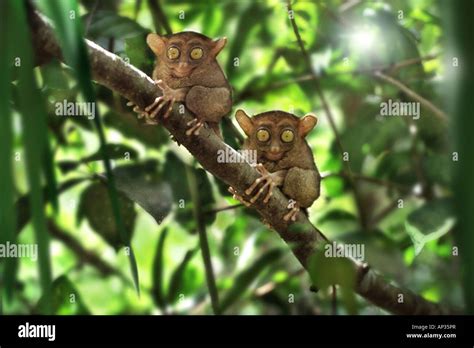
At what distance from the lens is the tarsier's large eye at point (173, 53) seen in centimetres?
189

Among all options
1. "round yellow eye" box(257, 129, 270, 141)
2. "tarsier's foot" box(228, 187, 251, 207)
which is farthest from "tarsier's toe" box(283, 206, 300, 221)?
"round yellow eye" box(257, 129, 270, 141)

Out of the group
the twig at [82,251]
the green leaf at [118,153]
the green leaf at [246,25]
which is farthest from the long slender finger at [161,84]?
the twig at [82,251]

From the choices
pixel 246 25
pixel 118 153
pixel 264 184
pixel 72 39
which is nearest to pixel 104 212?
pixel 118 153

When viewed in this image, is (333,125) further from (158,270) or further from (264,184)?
(158,270)

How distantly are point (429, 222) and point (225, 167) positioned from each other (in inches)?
28.7

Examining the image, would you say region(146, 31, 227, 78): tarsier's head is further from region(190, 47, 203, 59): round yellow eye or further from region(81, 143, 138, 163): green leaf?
region(81, 143, 138, 163): green leaf

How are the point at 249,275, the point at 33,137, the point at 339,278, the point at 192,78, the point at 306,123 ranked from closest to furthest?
the point at 33,137 < the point at 339,278 < the point at 192,78 < the point at 306,123 < the point at 249,275

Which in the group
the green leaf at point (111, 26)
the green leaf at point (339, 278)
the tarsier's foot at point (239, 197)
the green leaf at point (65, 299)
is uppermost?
the green leaf at point (111, 26)

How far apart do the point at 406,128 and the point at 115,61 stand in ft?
4.55

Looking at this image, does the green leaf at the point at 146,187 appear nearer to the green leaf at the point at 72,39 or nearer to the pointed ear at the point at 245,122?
the pointed ear at the point at 245,122

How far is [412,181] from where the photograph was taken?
8.31 feet

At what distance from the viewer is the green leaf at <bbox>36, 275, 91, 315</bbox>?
213 cm

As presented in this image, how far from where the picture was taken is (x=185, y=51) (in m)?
→ 1.90
